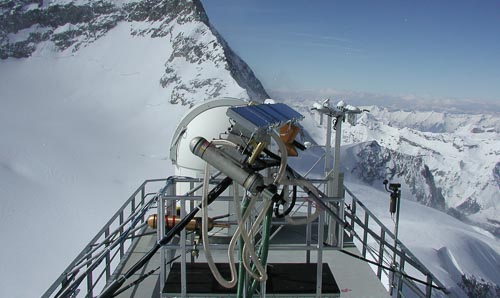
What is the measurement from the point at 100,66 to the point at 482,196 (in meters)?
167

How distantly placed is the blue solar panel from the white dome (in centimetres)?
412

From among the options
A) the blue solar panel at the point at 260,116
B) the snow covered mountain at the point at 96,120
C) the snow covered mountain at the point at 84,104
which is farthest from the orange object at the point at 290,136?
the snow covered mountain at the point at 84,104

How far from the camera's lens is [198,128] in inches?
344

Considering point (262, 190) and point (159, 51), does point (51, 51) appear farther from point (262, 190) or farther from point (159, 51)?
point (262, 190)

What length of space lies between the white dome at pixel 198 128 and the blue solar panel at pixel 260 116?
4122 mm

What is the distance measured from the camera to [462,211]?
173m

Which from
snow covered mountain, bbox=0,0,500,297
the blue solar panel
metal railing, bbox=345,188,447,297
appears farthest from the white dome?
snow covered mountain, bbox=0,0,500,297

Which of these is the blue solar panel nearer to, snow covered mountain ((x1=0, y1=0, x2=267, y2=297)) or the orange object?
the orange object

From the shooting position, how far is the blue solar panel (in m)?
3.52

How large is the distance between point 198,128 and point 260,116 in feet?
16.7

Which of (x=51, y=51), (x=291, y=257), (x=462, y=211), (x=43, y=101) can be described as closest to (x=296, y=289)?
(x=291, y=257)

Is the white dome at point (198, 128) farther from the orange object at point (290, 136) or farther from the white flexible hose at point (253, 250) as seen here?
the white flexible hose at point (253, 250)

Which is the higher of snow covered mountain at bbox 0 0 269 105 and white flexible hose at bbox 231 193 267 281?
snow covered mountain at bbox 0 0 269 105

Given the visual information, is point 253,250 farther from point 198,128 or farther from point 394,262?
point 198,128
